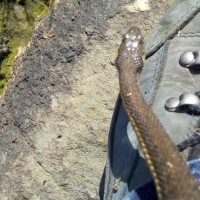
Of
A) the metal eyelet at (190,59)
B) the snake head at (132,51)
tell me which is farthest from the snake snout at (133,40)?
the metal eyelet at (190,59)

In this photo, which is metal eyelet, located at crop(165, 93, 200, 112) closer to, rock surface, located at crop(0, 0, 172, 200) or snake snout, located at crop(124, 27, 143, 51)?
snake snout, located at crop(124, 27, 143, 51)

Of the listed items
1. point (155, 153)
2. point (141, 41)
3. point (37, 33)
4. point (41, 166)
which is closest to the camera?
point (155, 153)

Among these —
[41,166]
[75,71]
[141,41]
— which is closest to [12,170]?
[41,166]

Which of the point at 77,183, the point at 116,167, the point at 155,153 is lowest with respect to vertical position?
the point at 77,183

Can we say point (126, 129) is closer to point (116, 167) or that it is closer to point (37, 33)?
point (116, 167)

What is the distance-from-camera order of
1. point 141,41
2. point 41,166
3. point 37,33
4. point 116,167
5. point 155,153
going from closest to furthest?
point 155,153, point 116,167, point 141,41, point 41,166, point 37,33

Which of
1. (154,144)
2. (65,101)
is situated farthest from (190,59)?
(65,101)

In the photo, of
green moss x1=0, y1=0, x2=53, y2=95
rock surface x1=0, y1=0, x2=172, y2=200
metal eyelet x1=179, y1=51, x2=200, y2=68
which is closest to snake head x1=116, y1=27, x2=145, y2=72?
metal eyelet x1=179, y1=51, x2=200, y2=68
